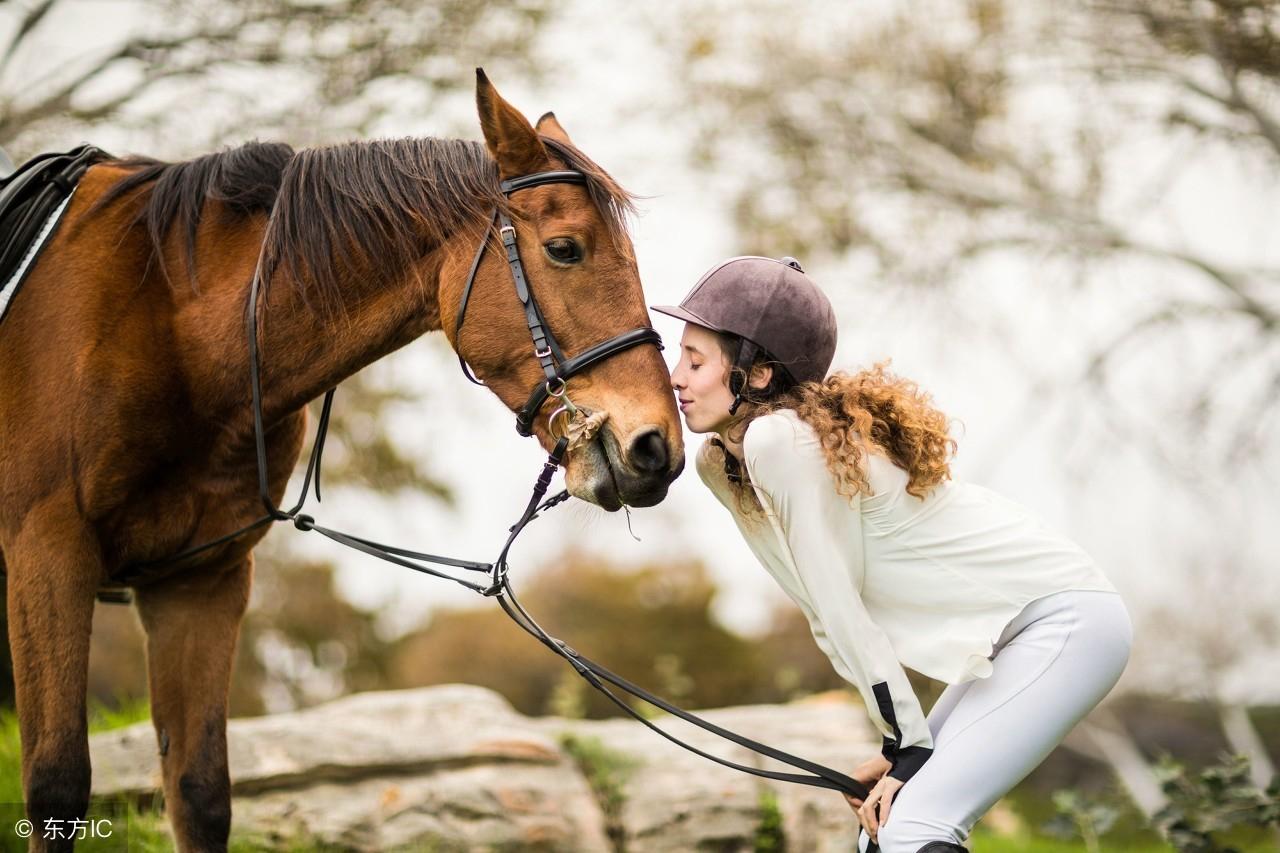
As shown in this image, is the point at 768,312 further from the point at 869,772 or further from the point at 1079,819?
the point at 1079,819

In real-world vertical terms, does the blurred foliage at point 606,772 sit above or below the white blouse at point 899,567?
below

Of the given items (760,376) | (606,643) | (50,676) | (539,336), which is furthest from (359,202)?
(606,643)

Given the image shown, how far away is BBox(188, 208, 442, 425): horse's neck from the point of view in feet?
10.1

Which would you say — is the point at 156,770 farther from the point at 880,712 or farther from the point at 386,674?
the point at 386,674

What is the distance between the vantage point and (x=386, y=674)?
15.0 meters

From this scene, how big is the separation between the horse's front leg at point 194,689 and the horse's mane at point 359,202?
1.06 m

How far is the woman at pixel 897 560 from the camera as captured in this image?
2.49 metres

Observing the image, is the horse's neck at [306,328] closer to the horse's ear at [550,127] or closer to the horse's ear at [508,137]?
the horse's ear at [508,137]

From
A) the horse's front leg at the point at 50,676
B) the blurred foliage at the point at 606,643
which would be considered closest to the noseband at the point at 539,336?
the horse's front leg at the point at 50,676

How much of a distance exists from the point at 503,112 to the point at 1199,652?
72.0 ft

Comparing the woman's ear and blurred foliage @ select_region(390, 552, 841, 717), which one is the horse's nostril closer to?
the woman's ear

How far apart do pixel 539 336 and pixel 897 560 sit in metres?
1.15

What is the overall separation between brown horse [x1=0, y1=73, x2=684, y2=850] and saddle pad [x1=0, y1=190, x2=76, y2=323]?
3cm

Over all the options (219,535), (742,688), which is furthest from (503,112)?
(742,688)
